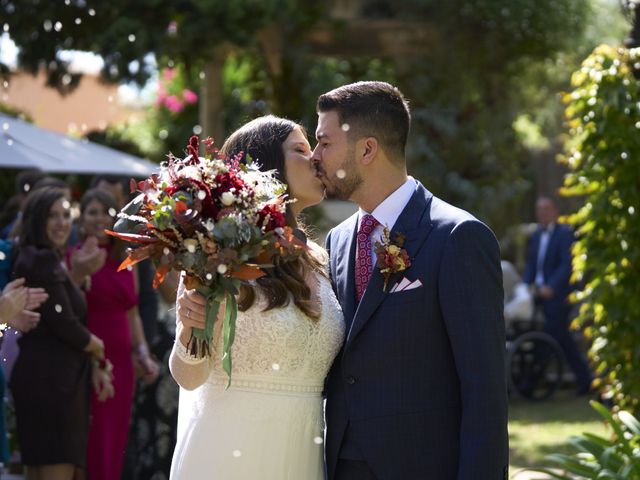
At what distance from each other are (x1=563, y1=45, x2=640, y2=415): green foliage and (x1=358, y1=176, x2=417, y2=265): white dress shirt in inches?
115

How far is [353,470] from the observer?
11.8 feet

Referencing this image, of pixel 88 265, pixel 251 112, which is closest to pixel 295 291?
pixel 88 265

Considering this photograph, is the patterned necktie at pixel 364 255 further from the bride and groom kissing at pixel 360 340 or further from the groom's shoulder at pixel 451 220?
the groom's shoulder at pixel 451 220

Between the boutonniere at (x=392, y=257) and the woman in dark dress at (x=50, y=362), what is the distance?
306 cm

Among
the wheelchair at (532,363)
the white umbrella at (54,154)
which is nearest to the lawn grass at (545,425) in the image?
the wheelchair at (532,363)

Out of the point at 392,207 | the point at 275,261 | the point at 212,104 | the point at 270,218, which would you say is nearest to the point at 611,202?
the point at 392,207

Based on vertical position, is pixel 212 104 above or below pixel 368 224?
above

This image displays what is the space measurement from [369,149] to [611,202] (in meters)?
3.12

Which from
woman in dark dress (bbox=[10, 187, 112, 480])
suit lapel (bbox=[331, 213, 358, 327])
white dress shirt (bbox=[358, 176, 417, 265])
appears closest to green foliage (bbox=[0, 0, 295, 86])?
woman in dark dress (bbox=[10, 187, 112, 480])

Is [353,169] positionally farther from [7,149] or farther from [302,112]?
[302,112]

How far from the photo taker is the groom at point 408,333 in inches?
135

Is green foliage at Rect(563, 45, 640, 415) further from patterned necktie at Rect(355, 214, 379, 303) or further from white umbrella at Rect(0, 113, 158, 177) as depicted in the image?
white umbrella at Rect(0, 113, 158, 177)

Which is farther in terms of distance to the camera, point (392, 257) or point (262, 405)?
point (262, 405)

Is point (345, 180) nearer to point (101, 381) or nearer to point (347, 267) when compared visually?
point (347, 267)
